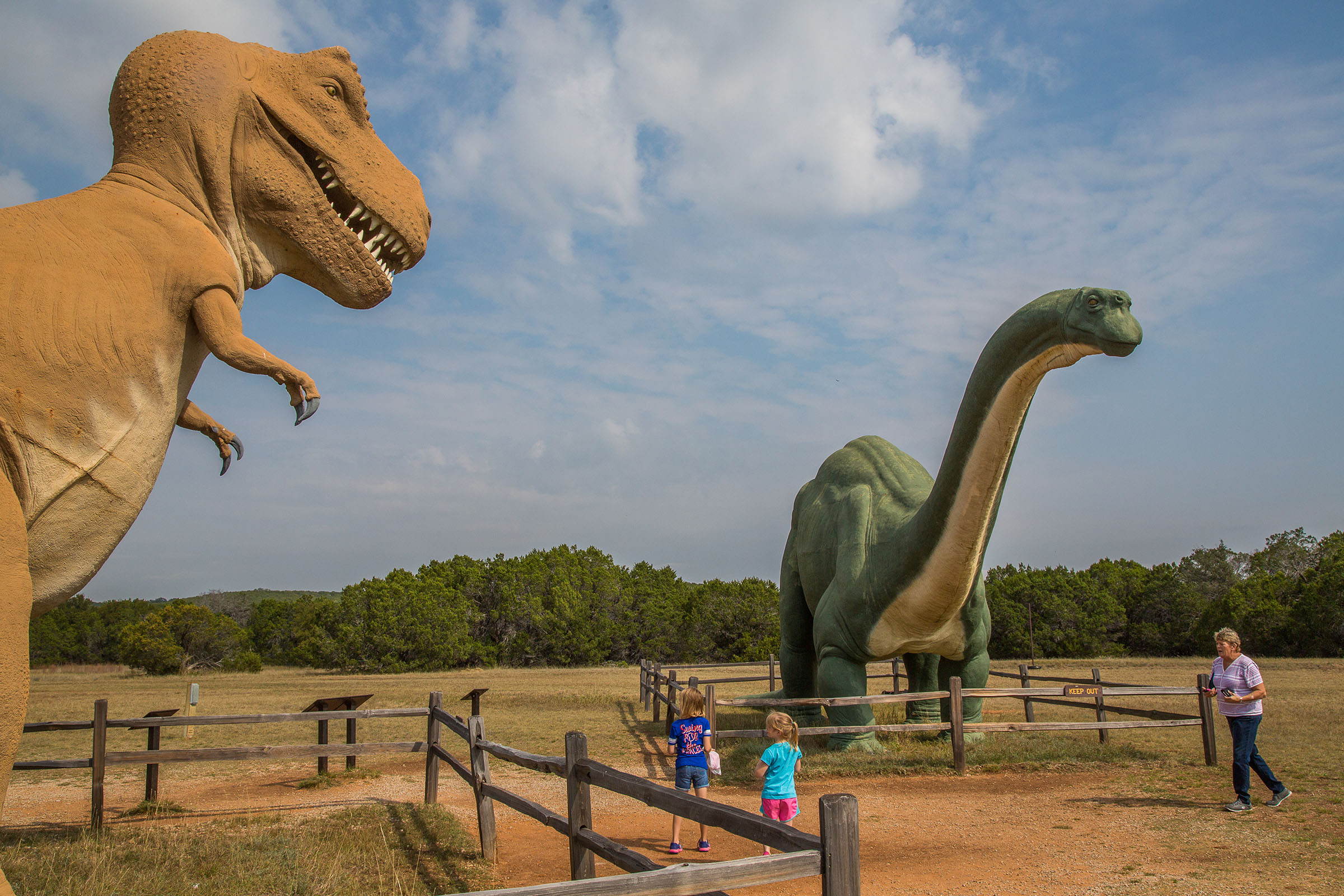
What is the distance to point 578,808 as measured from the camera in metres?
3.91

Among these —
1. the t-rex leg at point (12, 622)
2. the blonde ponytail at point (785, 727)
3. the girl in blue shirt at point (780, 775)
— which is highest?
the t-rex leg at point (12, 622)

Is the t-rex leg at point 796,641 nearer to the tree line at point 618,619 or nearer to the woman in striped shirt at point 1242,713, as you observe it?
the woman in striped shirt at point 1242,713

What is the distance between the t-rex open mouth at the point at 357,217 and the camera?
3414mm

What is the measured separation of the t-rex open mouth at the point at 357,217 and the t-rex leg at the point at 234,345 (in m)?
0.63

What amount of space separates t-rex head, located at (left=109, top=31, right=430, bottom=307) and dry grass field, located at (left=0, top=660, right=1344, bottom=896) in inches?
127

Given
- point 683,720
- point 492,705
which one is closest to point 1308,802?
point 683,720

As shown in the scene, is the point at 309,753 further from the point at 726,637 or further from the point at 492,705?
the point at 726,637

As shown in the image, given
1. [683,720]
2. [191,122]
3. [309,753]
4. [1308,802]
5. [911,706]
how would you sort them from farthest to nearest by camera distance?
[911,706] < [309,753] < [1308,802] < [683,720] < [191,122]

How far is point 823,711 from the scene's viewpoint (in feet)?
34.8

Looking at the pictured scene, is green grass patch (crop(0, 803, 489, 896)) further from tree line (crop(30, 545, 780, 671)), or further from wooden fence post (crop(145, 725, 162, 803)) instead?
tree line (crop(30, 545, 780, 671))

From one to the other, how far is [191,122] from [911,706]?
31.3 ft

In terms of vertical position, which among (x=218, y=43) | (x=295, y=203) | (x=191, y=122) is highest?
(x=218, y=43)

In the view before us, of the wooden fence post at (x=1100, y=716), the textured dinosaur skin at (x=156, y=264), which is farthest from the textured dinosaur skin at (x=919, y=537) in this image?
the textured dinosaur skin at (x=156, y=264)

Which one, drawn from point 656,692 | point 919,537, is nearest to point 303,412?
point 919,537
